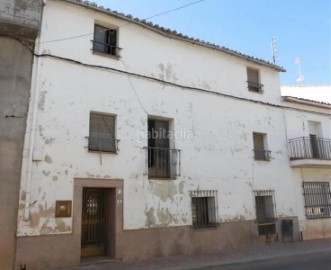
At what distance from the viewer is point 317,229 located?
13586 millimetres

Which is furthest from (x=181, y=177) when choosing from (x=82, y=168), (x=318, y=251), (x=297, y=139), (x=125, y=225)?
(x=297, y=139)

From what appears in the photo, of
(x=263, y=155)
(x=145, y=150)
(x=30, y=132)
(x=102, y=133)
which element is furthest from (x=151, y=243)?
(x=263, y=155)

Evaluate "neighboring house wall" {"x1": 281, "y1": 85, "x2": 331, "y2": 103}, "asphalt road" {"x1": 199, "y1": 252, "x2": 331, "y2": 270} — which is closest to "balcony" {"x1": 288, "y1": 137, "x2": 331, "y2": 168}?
"asphalt road" {"x1": 199, "y1": 252, "x2": 331, "y2": 270}

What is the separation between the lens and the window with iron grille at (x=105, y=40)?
9.99m

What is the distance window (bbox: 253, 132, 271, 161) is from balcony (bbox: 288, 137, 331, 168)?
1329mm

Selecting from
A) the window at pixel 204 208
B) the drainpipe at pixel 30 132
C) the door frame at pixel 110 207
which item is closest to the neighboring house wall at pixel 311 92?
the window at pixel 204 208

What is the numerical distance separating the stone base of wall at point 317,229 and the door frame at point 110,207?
802 centimetres

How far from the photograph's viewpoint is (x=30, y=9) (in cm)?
835

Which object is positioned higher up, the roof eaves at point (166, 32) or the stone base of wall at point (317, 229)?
the roof eaves at point (166, 32)

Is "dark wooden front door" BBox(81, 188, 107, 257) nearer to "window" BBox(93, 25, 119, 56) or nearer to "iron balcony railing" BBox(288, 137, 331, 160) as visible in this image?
"window" BBox(93, 25, 119, 56)

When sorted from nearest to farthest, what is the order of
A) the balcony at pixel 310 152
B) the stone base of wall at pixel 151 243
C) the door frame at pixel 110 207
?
the stone base of wall at pixel 151 243 → the door frame at pixel 110 207 → the balcony at pixel 310 152

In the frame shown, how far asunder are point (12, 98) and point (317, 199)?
1217cm

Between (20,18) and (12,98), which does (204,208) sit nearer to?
(12,98)

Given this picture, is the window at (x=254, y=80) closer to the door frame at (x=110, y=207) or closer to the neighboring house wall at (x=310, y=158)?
the neighboring house wall at (x=310, y=158)
